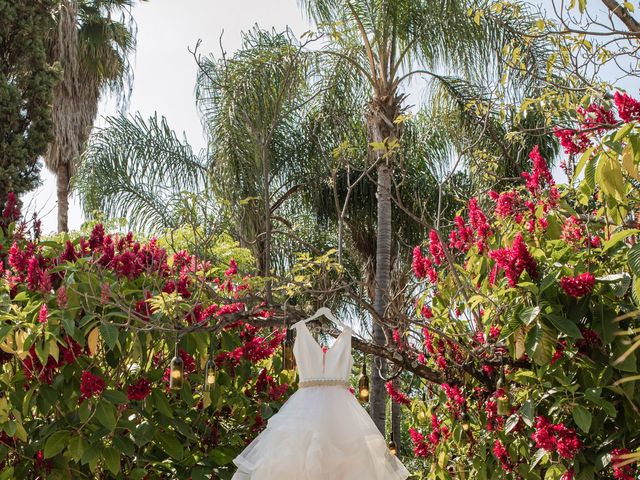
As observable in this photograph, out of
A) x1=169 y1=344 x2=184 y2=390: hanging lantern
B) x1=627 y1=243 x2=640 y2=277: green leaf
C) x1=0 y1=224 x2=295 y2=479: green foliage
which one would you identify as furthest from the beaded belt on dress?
x1=627 y1=243 x2=640 y2=277: green leaf

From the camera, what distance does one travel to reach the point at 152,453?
3875 millimetres

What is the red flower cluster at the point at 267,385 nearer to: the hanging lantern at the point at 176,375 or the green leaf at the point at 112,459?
the green leaf at the point at 112,459

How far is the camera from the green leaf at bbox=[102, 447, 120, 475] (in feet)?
11.3

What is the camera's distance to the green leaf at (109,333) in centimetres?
328

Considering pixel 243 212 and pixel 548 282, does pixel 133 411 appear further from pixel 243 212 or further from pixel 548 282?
pixel 243 212

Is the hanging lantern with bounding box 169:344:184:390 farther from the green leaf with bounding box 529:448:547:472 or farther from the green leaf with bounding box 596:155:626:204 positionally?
the green leaf with bounding box 596:155:626:204

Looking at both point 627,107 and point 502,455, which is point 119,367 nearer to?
point 502,455

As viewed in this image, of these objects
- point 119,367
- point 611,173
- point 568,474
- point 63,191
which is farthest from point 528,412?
point 63,191

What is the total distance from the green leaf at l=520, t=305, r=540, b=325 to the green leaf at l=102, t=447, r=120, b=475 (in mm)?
1927

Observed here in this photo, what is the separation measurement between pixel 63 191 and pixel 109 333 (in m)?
10.8

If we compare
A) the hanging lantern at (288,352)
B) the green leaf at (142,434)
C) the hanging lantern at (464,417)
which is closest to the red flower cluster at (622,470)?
the hanging lantern at (464,417)

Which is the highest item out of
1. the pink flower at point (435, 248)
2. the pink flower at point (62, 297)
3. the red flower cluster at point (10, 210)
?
the red flower cluster at point (10, 210)

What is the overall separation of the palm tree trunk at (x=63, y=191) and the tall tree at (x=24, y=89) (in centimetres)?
414

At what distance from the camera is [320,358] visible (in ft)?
11.0
